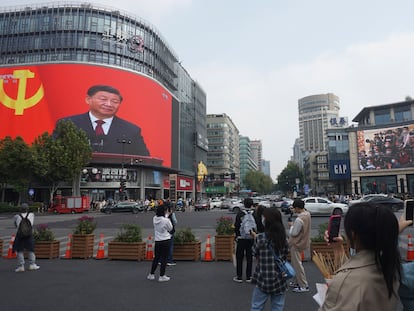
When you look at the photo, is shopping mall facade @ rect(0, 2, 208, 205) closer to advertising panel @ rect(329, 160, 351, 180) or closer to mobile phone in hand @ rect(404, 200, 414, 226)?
advertising panel @ rect(329, 160, 351, 180)

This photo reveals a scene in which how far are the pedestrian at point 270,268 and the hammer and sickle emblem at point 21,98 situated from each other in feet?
178

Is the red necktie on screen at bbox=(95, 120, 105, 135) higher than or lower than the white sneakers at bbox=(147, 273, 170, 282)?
higher

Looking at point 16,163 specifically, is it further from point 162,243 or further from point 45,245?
point 162,243

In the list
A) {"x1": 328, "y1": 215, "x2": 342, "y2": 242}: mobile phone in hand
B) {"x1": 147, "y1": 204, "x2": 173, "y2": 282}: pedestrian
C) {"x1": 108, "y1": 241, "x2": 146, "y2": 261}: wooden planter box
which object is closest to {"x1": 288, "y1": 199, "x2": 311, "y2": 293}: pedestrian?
{"x1": 147, "y1": 204, "x2": 173, "y2": 282}: pedestrian

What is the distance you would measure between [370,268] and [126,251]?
8903 mm


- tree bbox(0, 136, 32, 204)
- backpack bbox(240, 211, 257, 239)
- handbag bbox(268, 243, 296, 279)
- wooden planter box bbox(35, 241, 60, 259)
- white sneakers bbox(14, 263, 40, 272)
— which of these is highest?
tree bbox(0, 136, 32, 204)

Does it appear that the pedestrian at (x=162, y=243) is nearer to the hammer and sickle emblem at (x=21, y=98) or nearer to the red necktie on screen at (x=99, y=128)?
the red necktie on screen at (x=99, y=128)

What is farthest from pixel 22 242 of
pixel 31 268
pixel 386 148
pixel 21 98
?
pixel 386 148

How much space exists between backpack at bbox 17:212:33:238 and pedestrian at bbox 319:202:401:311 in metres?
8.84

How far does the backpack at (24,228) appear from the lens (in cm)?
840

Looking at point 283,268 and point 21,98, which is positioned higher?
point 21,98

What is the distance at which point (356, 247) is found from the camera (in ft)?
6.13

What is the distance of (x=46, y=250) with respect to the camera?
10078mm

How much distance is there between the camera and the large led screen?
60688 mm
